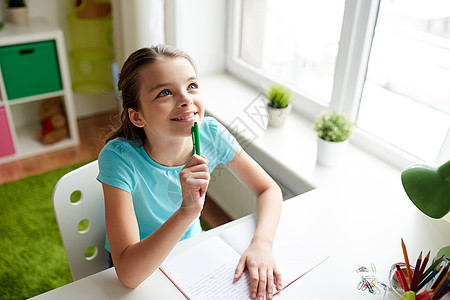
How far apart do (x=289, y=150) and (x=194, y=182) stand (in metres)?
0.84

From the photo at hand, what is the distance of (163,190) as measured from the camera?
121 cm

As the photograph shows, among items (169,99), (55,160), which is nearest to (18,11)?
(55,160)

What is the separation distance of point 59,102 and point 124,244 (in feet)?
6.73

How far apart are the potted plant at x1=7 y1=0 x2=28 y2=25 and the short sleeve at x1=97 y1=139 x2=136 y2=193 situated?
66.4 inches

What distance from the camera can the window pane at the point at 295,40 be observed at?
5.83 ft

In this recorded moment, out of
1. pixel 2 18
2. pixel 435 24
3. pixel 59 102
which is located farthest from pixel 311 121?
pixel 2 18

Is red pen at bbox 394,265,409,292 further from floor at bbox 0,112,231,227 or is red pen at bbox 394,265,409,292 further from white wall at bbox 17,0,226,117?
white wall at bbox 17,0,226,117

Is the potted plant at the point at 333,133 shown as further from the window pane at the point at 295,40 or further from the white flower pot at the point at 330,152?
the window pane at the point at 295,40

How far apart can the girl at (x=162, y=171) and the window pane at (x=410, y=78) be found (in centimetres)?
63

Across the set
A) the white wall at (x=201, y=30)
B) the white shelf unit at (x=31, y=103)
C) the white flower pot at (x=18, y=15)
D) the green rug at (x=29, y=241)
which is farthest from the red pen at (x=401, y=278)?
the white flower pot at (x=18, y=15)

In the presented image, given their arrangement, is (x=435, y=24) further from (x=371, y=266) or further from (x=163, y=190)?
(x=163, y=190)

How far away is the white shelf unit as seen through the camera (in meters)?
2.35

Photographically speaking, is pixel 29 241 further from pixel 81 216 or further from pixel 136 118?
pixel 136 118

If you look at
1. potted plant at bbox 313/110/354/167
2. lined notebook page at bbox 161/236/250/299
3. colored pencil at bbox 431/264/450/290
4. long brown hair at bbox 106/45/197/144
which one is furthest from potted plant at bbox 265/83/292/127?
colored pencil at bbox 431/264/450/290
